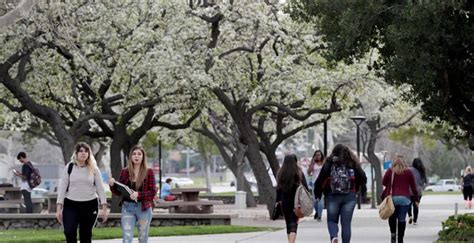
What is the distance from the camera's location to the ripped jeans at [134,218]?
15578mm

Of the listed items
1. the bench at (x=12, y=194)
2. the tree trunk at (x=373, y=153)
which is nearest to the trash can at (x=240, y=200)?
the bench at (x=12, y=194)

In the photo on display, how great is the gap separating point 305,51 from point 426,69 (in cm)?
1194

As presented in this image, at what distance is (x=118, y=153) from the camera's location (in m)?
32.9

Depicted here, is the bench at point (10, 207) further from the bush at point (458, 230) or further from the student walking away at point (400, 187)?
the student walking away at point (400, 187)

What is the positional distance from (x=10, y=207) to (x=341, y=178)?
1628 cm

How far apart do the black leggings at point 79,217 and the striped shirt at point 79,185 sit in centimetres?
7

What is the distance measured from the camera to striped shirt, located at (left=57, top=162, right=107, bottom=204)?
15180mm

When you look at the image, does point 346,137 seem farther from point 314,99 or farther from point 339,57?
point 339,57

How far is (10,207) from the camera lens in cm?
3075

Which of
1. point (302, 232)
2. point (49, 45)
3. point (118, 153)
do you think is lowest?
point (302, 232)

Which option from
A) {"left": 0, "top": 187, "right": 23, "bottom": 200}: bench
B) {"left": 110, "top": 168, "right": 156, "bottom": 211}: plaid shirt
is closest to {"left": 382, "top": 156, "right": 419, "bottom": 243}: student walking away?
{"left": 110, "top": 168, "right": 156, "bottom": 211}: plaid shirt

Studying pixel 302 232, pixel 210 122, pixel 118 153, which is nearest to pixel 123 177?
pixel 302 232

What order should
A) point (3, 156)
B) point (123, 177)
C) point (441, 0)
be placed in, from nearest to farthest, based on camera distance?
point (123, 177) → point (441, 0) → point (3, 156)

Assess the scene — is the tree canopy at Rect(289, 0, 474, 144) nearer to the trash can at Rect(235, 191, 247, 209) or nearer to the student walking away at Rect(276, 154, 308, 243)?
the student walking away at Rect(276, 154, 308, 243)
